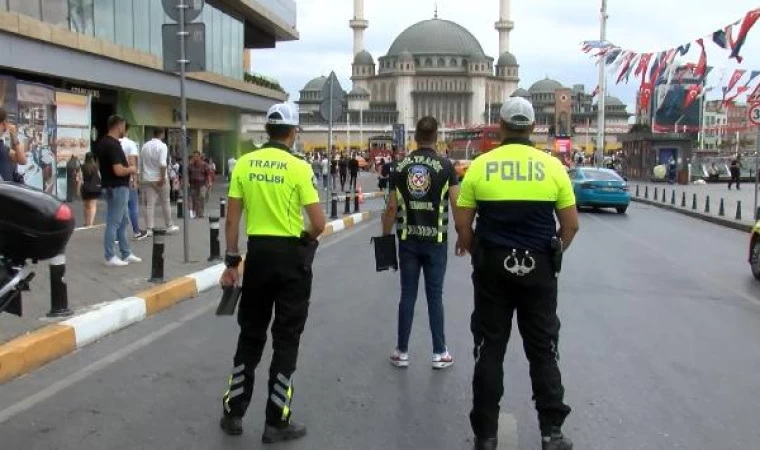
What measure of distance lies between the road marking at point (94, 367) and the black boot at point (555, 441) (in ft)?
10.5

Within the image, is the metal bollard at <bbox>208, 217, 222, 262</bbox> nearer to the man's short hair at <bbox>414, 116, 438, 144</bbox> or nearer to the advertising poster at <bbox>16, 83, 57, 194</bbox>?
the man's short hair at <bbox>414, 116, 438, 144</bbox>

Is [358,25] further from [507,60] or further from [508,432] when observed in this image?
[508,432]

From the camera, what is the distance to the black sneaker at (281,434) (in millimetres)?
4531

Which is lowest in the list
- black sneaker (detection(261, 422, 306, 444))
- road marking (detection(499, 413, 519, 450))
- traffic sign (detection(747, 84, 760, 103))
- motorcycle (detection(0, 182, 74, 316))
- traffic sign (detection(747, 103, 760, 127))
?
road marking (detection(499, 413, 519, 450))

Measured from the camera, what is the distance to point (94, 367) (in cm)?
616

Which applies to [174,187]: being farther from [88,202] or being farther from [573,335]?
[573,335]

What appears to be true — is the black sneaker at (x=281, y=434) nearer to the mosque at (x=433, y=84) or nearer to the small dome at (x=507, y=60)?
the mosque at (x=433, y=84)

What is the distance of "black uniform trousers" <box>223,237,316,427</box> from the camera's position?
455 centimetres

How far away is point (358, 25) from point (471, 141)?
98.0 metres

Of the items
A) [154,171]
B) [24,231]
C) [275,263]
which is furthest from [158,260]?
[24,231]

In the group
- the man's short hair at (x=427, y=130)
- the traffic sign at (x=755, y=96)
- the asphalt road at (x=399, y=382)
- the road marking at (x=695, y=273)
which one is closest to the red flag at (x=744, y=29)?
the traffic sign at (x=755, y=96)

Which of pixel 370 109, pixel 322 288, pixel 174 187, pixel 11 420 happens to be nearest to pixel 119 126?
pixel 322 288

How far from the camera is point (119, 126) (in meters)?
10.4

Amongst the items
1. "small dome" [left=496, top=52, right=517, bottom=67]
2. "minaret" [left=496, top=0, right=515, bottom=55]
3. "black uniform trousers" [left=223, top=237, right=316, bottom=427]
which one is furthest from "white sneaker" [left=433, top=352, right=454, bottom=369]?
"small dome" [left=496, top=52, right=517, bottom=67]
